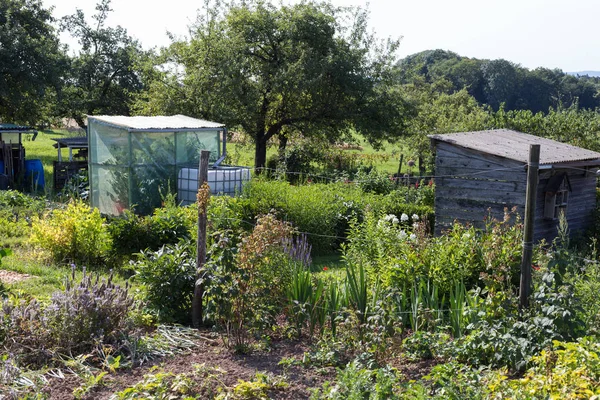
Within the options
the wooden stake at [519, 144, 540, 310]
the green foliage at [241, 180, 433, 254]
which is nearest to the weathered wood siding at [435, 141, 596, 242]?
the green foliage at [241, 180, 433, 254]

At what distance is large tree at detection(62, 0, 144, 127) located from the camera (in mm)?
26953

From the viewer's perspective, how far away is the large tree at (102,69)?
2695cm

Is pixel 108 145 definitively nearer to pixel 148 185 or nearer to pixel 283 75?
pixel 148 185

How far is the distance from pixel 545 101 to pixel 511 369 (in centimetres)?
6440

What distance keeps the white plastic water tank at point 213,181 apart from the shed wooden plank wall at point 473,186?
3.91 meters

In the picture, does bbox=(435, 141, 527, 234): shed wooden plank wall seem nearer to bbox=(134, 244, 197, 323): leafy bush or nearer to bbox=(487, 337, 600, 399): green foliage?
bbox=(134, 244, 197, 323): leafy bush

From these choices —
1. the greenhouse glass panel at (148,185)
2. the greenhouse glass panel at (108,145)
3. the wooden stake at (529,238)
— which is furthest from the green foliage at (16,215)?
the wooden stake at (529,238)

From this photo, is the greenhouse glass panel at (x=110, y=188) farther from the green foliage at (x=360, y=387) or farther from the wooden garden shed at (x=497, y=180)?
the green foliage at (x=360, y=387)

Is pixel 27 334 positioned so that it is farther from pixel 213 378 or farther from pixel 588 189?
pixel 588 189

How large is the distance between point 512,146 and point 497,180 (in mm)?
1078

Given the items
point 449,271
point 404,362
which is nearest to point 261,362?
point 404,362

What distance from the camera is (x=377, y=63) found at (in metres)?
20.5

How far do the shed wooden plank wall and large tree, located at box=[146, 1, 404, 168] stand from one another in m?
7.62

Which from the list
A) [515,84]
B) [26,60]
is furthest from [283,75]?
[515,84]
